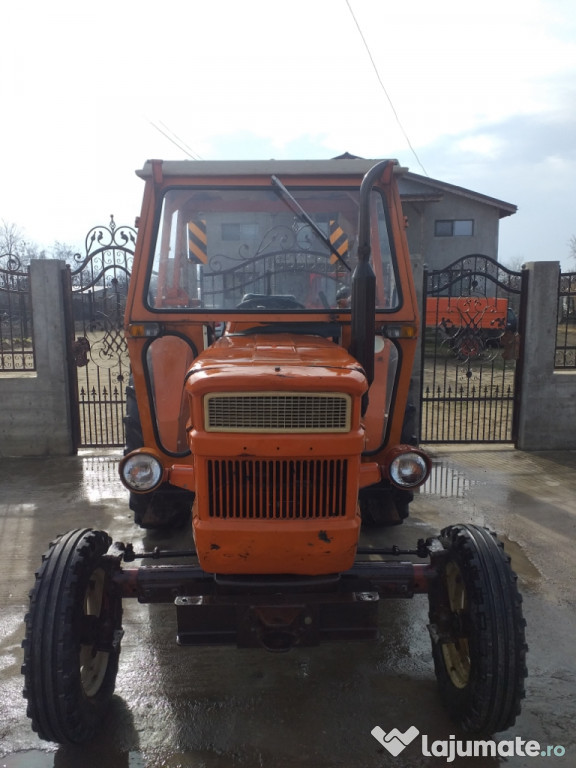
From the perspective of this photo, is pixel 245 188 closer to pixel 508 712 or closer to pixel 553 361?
pixel 508 712

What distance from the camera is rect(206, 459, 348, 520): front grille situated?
230 centimetres

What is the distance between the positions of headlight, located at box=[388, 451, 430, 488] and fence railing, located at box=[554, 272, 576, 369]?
4534mm

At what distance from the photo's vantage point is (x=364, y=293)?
2.51 metres

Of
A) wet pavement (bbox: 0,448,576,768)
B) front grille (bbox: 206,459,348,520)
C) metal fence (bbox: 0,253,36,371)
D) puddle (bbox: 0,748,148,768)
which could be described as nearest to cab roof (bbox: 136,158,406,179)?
front grille (bbox: 206,459,348,520)

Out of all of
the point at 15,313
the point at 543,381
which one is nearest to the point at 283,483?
the point at 543,381

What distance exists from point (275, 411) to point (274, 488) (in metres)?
0.31

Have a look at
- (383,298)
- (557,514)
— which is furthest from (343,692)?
(557,514)

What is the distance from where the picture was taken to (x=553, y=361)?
6.71m

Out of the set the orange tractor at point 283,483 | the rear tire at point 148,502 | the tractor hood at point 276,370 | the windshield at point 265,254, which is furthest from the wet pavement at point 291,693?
the windshield at point 265,254

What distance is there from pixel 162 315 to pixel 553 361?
5080 millimetres

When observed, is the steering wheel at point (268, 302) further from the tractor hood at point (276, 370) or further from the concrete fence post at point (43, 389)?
the concrete fence post at point (43, 389)

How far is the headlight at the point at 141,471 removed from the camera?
2.90 m

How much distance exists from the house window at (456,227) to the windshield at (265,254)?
20.2 metres

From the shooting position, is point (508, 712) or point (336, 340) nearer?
point (508, 712)
